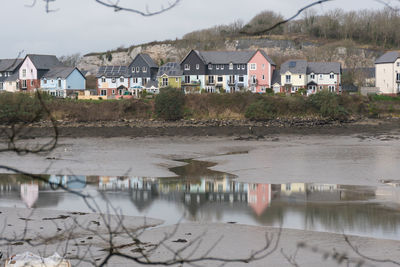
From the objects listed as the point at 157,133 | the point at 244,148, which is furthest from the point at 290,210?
the point at 157,133

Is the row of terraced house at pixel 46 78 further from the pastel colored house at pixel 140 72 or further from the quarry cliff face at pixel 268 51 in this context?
the quarry cliff face at pixel 268 51

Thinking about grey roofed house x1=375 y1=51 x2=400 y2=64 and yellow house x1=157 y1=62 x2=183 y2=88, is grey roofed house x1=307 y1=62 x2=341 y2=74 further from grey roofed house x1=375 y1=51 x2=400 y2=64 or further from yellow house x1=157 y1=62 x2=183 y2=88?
yellow house x1=157 y1=62 x2=183 y2=88

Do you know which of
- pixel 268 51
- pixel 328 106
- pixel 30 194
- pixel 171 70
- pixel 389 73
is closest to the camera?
pixel 30 194

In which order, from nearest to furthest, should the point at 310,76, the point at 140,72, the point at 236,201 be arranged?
the point at 236,201, the point at 310,76, the point at 140,72

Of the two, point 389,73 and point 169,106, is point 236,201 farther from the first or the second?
point 389,73

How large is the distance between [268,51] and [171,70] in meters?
36.6

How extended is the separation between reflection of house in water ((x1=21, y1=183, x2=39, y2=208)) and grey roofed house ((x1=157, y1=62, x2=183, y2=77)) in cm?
4495

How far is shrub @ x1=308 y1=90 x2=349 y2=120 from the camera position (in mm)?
49906

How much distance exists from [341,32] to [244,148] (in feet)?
237

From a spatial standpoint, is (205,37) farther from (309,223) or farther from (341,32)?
(309,223)

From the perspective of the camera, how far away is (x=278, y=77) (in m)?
64.8

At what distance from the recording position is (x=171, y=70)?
211 ft

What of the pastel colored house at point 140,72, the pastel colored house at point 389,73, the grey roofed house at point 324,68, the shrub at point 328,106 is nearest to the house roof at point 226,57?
the grey roofed house at point 324,68

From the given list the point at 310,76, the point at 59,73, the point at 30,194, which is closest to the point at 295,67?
the point at 310,76
